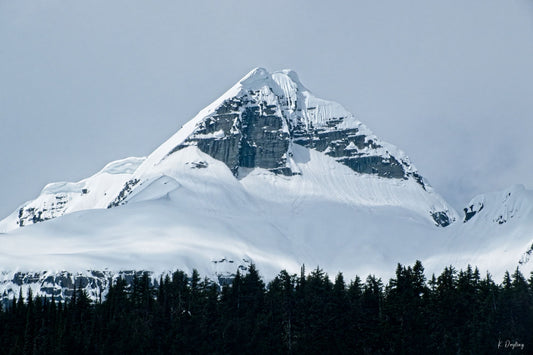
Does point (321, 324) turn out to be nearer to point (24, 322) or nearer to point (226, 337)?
point (226, 337)

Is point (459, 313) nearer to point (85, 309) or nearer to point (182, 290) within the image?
point (182, 290)

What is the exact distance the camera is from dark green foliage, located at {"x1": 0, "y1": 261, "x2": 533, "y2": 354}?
163 metres

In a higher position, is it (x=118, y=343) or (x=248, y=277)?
(x=248, y=277)

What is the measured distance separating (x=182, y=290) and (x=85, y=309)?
1633 cm

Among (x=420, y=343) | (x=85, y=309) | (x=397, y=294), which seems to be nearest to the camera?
(x=420, y=343)

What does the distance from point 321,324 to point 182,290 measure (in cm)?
3062

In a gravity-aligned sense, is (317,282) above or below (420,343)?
above

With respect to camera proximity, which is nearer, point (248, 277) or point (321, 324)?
point (321, 324)

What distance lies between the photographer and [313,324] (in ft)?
558

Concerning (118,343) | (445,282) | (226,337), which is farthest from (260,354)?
(445,282)

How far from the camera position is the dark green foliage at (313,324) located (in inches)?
6417

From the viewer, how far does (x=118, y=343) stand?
16675cm

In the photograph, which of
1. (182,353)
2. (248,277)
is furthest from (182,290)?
(182,353)

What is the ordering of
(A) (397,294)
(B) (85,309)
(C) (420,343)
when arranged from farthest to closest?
1. (B) (85,309)
2. (A) (397,294)
3. (C) (420,343)
